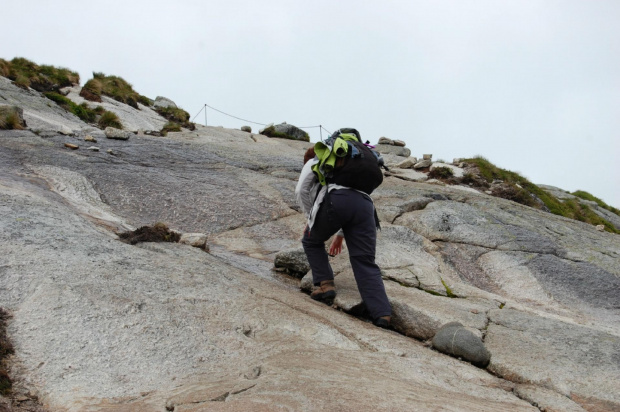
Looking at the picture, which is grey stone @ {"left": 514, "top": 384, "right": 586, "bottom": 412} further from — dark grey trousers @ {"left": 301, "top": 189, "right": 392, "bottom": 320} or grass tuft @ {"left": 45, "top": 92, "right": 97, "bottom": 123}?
grass tuft @ {"left": 45, "top": 92, "right": 97, "bottom": 123}

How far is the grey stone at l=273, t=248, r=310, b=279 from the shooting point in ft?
33.4

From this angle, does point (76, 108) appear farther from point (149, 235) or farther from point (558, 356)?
point (558, 356)

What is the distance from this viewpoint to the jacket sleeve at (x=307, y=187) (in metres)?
8.50

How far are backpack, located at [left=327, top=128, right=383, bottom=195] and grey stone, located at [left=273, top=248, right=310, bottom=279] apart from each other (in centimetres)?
242

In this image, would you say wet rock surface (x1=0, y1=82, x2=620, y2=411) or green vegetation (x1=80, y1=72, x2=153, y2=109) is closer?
wet rock surface (x1=0, y1=82, x2=620, y2=411)

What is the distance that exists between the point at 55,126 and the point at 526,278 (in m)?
16.8

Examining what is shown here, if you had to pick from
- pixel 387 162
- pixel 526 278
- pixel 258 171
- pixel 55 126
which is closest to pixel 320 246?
pixel 526 278

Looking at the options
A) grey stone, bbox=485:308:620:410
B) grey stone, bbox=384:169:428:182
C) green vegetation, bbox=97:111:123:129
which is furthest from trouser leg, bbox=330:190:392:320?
green vegetation, bbox=97:111:123:129

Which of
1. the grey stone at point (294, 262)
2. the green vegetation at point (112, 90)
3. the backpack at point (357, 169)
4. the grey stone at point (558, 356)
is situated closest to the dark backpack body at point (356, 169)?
the backpack at point (357, 169)

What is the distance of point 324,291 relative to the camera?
28.3 ft

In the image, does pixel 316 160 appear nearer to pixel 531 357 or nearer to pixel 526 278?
pixel 531 357

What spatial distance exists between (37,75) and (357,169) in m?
25.9

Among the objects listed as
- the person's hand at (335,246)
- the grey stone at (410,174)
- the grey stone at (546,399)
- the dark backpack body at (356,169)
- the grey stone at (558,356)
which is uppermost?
the grey stone at (410,174)

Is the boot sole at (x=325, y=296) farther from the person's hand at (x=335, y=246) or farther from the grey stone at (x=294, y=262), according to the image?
the grey stone at (x=294, y=262)
